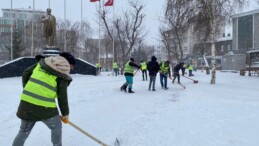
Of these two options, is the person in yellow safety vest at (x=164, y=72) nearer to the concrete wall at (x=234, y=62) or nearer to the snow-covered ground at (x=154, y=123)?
the snow-covered ground at (x=154, y=123)

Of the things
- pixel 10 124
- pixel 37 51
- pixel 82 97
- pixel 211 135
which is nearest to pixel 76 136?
pixel 10 124

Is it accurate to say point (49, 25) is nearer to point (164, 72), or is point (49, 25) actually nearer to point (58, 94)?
point (164, 72)

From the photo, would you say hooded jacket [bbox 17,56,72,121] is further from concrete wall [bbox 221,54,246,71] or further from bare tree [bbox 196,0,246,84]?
concrete wall [bbox 221,54,246,71]

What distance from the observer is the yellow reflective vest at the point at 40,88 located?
434 cm

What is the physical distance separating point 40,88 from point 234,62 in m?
43.6

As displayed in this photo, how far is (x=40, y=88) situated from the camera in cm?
434

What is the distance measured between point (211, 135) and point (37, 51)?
157 feet

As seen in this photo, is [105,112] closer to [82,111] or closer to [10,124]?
[82,111]

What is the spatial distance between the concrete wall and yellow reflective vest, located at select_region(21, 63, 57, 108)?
42428 millimetres

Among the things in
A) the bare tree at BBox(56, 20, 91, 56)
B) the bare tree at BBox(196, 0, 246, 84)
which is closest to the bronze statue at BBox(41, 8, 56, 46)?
the bare tree at BBox(196, 0, 246, 84)

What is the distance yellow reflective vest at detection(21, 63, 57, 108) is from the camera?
434 cm

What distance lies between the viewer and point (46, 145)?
19.1 ft

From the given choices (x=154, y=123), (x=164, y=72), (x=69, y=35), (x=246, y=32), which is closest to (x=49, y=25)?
(x=164, y=72)

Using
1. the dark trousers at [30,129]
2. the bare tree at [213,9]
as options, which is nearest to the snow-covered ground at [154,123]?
the dark trousers at [30,129]
